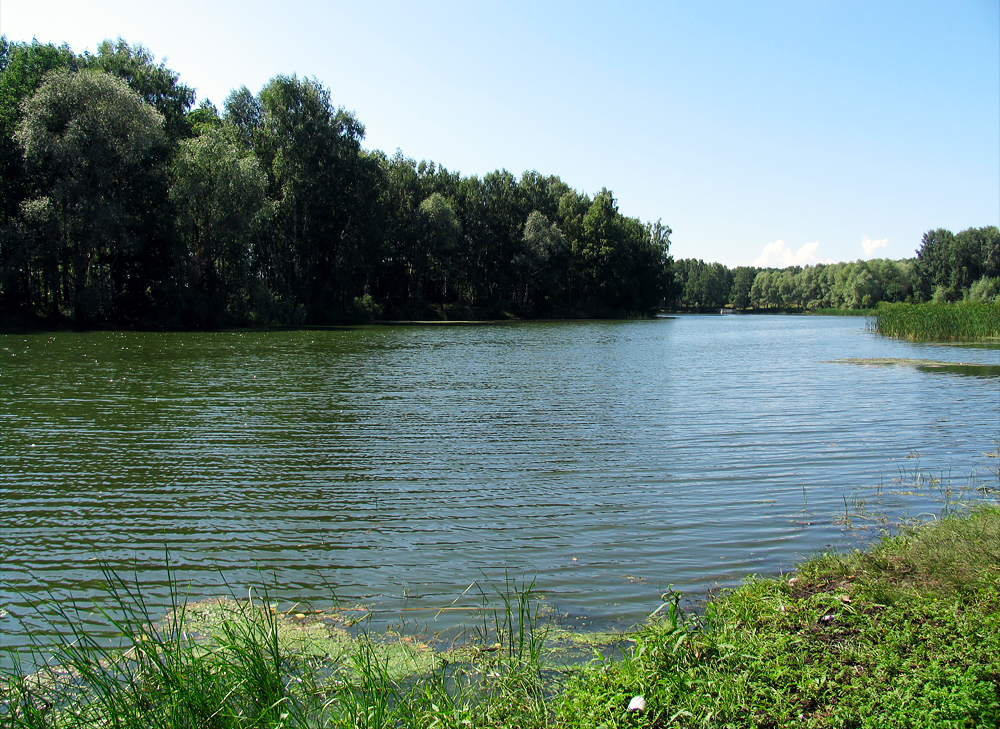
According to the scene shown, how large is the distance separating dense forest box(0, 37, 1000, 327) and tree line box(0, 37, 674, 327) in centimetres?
14

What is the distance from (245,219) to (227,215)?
1.29 metres

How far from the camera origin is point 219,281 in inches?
2095

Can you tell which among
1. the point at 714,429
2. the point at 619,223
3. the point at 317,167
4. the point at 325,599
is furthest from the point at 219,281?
the point at 619,223

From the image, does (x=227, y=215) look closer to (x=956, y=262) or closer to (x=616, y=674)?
(x=616, y=674)

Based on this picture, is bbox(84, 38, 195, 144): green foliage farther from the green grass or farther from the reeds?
the green grass

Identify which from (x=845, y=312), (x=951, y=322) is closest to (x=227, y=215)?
(x=951, y=322)

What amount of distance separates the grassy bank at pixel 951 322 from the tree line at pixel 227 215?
44855mm

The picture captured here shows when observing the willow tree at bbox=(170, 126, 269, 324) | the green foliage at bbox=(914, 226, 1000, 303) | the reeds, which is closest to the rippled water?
the reeds

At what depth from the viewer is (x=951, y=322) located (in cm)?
3925

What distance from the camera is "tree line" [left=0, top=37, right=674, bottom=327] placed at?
146 feet

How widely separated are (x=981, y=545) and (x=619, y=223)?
97.1 m

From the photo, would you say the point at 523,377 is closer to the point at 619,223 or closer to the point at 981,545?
the point at 981,545

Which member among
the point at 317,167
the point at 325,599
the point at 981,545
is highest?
the point at 317,167

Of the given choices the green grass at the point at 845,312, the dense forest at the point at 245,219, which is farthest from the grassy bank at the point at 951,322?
the green grass at the point at 845,312
